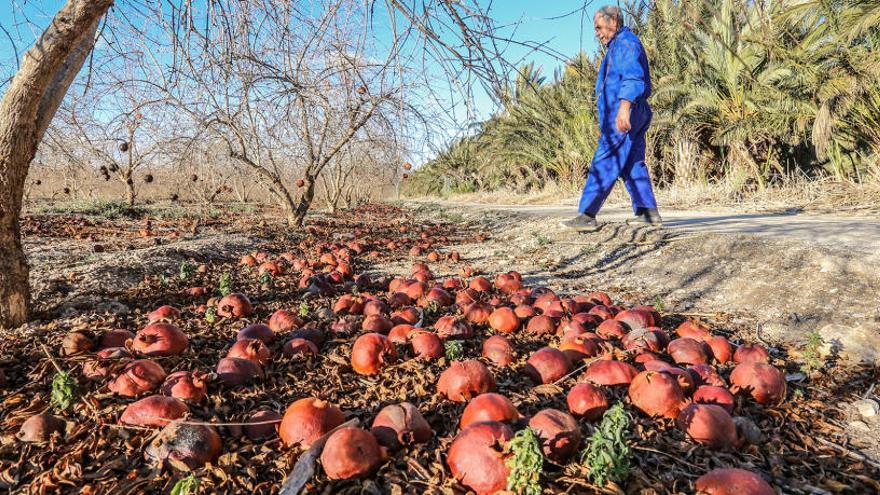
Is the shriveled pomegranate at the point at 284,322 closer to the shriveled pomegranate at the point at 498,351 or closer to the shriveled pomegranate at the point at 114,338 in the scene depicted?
the shriveled pomegranate at the point at 114,338

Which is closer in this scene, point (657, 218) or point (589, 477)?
point (589, 477)

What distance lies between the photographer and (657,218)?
559 centimetres

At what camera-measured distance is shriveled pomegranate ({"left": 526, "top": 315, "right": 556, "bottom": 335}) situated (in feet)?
8.52

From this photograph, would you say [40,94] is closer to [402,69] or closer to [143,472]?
[402,69]

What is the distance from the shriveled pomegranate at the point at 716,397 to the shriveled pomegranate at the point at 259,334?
191cm

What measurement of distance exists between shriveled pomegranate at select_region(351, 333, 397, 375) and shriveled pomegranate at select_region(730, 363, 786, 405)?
1452 millimetres

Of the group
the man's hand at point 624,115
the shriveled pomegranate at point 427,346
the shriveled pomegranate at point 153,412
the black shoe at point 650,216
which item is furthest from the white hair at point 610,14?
the shriveled pomegranate at point 153,412

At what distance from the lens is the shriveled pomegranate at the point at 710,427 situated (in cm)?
151

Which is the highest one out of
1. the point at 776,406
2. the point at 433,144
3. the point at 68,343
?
the point at 433,144

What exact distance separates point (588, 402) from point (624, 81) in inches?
161

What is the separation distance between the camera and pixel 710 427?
4.99ft

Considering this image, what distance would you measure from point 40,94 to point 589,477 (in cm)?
309

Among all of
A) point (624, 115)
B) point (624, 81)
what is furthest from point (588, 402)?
point (624, 81)

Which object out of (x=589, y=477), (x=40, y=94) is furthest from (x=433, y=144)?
(x=589, y=477)
